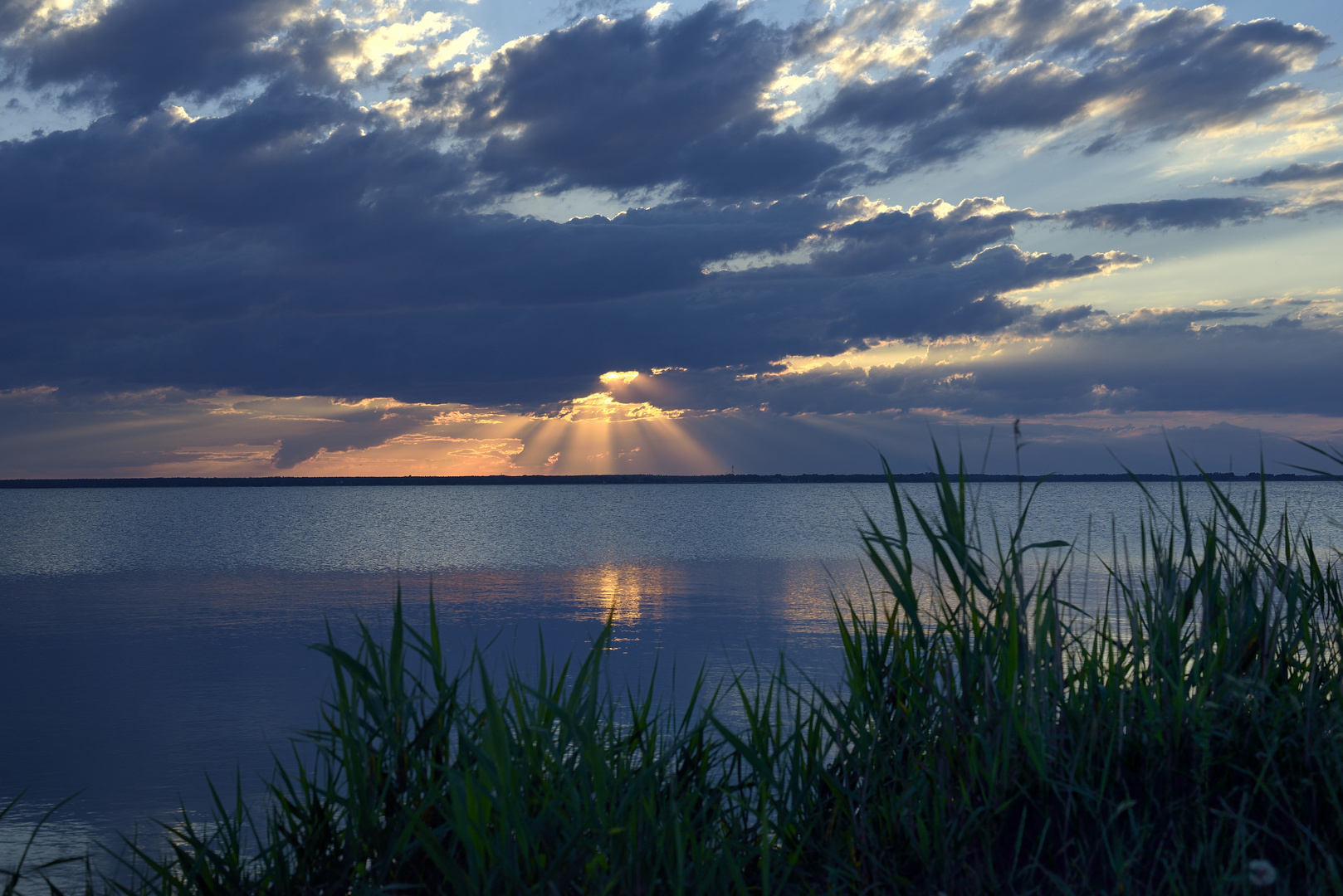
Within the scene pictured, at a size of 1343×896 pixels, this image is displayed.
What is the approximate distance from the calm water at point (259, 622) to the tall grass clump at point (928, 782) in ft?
2.04

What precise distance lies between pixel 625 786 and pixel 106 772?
5245mm

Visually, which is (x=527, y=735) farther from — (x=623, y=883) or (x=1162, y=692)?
(x=1162, y=692)

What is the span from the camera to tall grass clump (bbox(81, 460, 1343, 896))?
2.87 meters

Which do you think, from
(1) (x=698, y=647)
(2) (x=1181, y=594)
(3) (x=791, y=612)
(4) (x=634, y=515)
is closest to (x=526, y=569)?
(3) (x=791, y=612)

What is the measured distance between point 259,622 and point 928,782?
42.3 feet

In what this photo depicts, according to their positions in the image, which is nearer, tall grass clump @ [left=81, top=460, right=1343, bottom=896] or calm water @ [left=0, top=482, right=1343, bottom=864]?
tall grass clump @ [left=81, top=460, right=1343, bottom=896]

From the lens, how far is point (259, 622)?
46.0ft

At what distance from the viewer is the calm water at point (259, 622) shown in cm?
702

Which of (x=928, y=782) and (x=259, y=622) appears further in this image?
(x=259, y=622)

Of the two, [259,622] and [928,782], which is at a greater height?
[928,782]

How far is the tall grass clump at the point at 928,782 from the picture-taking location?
9.43ft

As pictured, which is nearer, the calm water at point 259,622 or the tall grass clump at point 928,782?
the tall grass clump at point 928,782

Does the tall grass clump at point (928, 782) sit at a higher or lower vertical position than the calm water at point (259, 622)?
higher

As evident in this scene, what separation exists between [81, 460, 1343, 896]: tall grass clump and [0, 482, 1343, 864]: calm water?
2.04 feet
